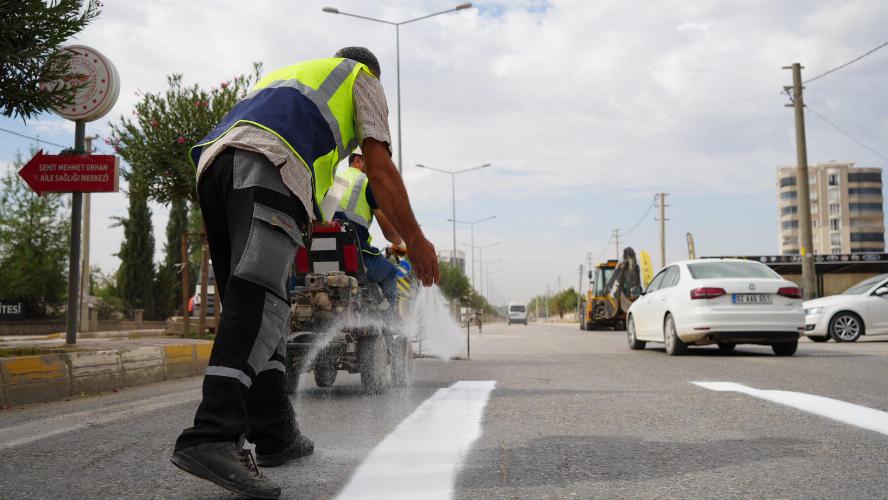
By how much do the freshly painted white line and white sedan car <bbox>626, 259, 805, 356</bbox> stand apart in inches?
268

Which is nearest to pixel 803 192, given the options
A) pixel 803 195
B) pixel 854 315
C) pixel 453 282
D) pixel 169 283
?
pixel 803 195

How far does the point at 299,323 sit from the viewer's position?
19.2ft

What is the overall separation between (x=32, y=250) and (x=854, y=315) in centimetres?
2951

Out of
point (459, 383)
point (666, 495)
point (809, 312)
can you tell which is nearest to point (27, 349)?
point (459, 383)

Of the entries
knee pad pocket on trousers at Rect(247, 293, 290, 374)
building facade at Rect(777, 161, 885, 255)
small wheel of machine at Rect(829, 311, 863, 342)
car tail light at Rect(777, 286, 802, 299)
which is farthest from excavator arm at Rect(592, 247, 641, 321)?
building facade at Rect(777, 161, 885, 255)

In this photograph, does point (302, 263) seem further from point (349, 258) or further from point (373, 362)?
point (373, 362)

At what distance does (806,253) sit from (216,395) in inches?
1052

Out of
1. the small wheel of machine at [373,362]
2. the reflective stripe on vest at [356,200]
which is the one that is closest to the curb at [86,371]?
the small wheel of machine at [373,362]

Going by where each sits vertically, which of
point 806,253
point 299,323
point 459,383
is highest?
point 806,253

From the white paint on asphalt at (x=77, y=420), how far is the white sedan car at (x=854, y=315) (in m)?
14.2

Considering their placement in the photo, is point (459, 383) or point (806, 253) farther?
point (806, 253)

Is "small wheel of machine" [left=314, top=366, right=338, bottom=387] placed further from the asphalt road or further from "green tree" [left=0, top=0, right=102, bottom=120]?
"green tree" [left=0, top=0, right=102, bottom=120]

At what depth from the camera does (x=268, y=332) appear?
282 cm

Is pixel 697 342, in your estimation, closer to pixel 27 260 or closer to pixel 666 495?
pixel 666 495
